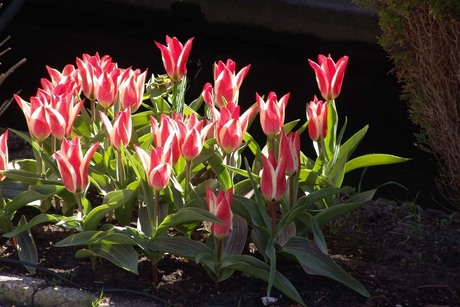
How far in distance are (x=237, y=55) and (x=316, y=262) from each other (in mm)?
4933

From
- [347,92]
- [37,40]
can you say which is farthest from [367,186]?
[37,40]

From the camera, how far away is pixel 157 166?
3.51m

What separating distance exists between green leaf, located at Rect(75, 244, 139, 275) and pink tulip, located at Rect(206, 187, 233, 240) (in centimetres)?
41

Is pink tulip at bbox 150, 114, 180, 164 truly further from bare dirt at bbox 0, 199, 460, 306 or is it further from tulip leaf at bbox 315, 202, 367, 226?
tulip leaf at bbox 315, 202, 367, 226

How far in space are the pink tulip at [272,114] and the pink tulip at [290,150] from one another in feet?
0.63

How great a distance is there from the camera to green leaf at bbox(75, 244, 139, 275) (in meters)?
3.74

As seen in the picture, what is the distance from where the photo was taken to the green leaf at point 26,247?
3967mm

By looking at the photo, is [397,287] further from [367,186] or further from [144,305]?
[367,186]

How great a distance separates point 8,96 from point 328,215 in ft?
14.6

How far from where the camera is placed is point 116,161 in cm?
410

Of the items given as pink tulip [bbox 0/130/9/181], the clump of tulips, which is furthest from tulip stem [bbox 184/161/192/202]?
pink tulip [bbox 0/130/9/181]

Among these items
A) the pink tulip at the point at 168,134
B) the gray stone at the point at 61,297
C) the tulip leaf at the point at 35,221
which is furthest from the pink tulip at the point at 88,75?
the gray stone at the point at 61,297

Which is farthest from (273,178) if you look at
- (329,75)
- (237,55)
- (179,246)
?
(237,55)

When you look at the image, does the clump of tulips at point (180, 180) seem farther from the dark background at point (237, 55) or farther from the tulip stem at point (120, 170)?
the dark background at point (237, 55)
